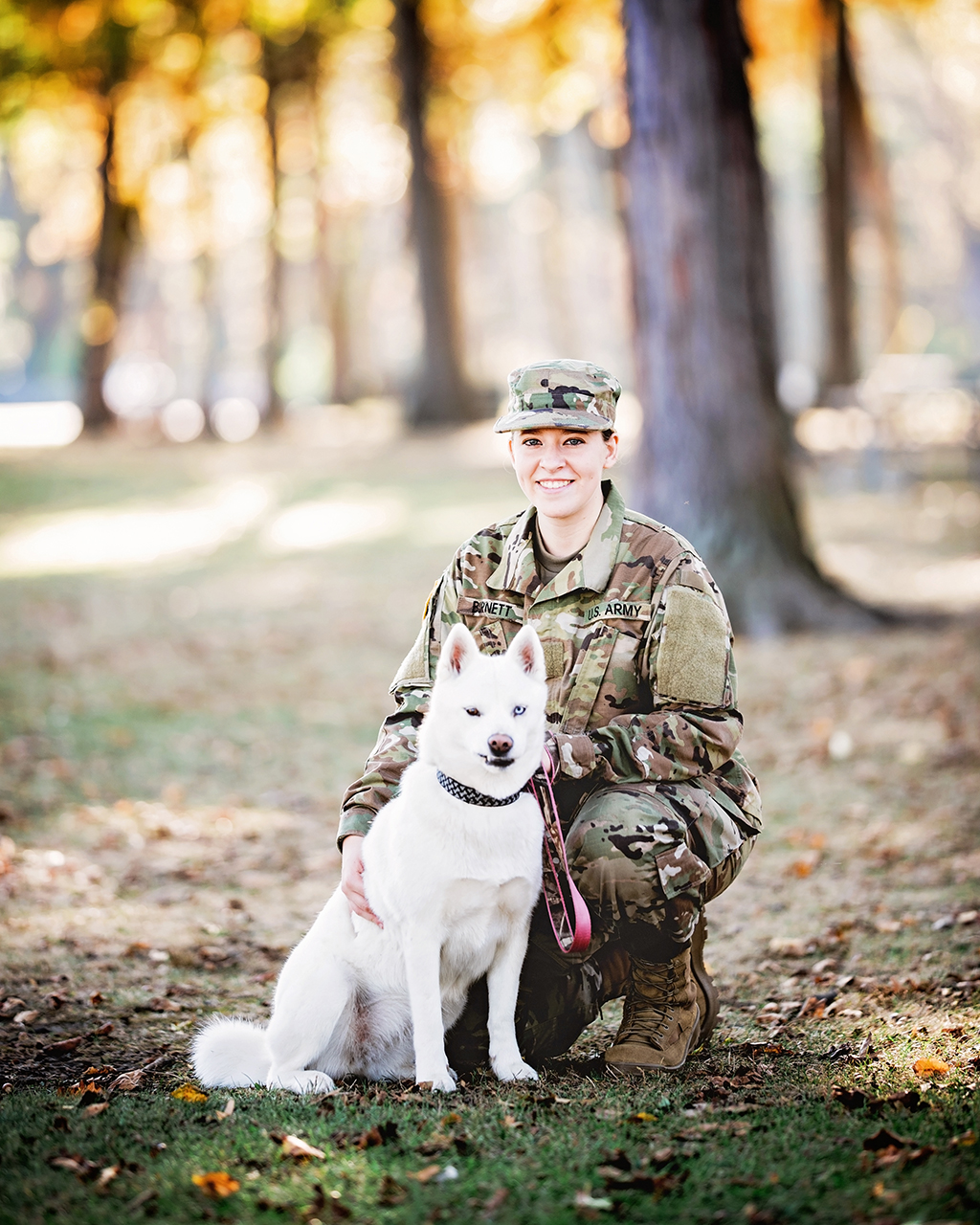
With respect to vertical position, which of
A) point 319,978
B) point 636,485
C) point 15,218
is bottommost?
point 319,978

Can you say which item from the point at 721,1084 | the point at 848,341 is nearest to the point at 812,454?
the point at 848,341

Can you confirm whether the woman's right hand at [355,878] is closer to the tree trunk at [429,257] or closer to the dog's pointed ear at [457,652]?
the dog's pointed ear at [457,652]

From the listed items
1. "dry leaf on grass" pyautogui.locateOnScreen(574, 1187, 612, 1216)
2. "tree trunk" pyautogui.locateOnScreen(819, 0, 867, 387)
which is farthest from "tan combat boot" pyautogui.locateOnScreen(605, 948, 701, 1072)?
"tree trunk" pyautogui.locateOnScreen(819, 0, 867, 387)

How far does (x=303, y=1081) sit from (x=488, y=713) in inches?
47.7

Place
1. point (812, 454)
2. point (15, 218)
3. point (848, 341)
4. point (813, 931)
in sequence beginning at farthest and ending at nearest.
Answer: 1. point (15, 218)
2. point (848, 341)
3. point (812, 454)
4. point (813, 931)

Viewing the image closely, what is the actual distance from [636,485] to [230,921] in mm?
5537

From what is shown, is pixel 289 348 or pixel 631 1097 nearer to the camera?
pixel 631 1097

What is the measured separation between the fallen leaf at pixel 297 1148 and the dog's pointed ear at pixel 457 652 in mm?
1233

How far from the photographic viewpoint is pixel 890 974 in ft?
14.6

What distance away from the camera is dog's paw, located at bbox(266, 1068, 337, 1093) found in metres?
3.43

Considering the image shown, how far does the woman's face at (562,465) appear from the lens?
144 inches

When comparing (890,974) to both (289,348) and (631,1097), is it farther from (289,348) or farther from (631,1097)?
(289,348)

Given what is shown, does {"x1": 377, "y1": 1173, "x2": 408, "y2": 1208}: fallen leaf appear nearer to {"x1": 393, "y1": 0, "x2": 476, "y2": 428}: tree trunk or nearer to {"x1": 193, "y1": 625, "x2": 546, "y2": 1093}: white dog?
{"x1": 193, "y1": 625, "x2": 546, "y2": 1093}: white dog

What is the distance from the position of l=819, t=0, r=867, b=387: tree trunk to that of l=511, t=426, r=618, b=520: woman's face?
19.8 meters
